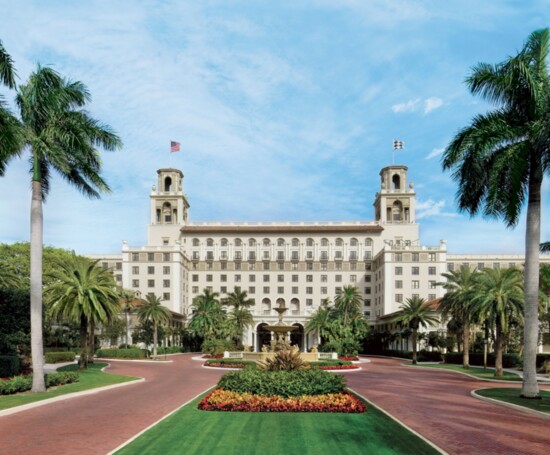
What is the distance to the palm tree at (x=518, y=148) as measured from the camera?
21750 millimetres

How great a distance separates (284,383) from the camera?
18719 millimetres

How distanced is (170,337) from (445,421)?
248ft

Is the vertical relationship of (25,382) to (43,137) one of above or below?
below

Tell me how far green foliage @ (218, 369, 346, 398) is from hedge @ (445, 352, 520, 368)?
35722 millimetres

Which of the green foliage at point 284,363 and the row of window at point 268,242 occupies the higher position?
the row of window at point 268,242

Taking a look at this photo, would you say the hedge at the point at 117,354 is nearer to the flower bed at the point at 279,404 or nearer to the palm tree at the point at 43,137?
the palm tree at the point at 43,137

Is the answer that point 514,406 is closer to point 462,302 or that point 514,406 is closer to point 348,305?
point 462,302

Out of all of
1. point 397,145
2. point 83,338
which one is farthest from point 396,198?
point 83,338

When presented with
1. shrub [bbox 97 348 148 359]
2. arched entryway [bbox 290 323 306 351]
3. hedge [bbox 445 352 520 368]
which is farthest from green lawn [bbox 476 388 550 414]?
arched entryway [bbox 290 323 306 351]

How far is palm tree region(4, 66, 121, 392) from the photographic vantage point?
2348 centimetres

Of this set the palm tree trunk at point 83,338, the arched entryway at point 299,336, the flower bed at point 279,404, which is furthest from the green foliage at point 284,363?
the arched entryway at point 299,336

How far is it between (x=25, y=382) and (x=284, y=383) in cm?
1236

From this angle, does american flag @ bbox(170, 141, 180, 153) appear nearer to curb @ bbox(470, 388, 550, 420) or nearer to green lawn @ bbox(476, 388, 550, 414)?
green lawn @ bbox(476, 388, 550, 414)

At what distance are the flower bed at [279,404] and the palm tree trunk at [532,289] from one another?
8.86 metres
